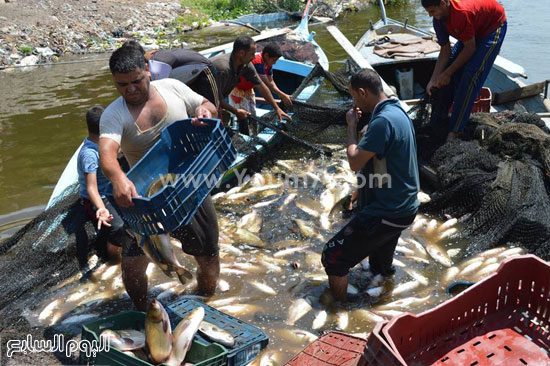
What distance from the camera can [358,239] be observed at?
4.56 m

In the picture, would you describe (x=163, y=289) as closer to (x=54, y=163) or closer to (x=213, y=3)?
(x=54, y=163)

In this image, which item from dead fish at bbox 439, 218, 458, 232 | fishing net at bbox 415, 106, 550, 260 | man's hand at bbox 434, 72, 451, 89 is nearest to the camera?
fishing net at bbox 415, 106, 550, 260

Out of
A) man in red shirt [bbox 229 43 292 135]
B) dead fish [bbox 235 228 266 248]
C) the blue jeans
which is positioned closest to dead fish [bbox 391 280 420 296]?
dead fish [bbox 235 228 266 248]

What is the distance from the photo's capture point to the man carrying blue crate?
4.02m

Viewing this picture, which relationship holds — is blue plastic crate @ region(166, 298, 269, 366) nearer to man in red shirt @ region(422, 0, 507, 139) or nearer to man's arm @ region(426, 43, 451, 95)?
man in red shirt @ region(422, 0, 507, 139)

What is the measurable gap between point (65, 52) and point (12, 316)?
14916 mm

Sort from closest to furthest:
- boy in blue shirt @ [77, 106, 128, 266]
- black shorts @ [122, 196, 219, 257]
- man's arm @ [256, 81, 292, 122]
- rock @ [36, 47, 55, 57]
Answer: black shorts @ [122, 196, 219, 257]
boy in blue shirt @ [77, 106, 128, 266]
man's arm @ [256, 81, 292, 122]
rock @ [36, 47, 55, 57]

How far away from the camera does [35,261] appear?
215 inches

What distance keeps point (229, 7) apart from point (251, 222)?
21.0 m

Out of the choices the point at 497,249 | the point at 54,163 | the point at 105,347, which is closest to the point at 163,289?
the point at 105,347

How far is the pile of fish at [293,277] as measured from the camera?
482 cm

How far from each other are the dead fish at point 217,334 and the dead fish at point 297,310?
90cm

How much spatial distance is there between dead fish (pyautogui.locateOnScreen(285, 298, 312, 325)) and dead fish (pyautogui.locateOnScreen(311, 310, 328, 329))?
4.9 inches

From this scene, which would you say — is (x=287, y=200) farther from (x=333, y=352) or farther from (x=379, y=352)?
(x=379, y=352)
